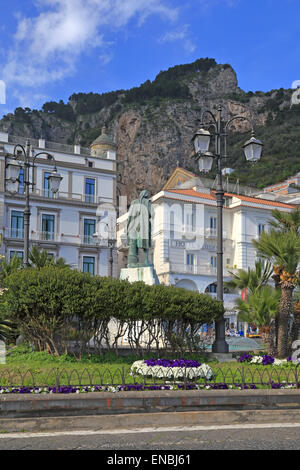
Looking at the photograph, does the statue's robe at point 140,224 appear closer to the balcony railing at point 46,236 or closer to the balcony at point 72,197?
the balcony railing at point 46,236

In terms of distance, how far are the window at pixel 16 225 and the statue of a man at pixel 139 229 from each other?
2364 centimetres

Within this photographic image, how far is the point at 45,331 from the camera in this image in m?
11.9

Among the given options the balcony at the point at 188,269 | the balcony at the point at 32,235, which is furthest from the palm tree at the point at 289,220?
the balcony at the point at 32,235

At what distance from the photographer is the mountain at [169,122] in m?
89.1

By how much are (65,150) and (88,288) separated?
3358 cm

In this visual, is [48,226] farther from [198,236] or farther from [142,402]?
[142,402]

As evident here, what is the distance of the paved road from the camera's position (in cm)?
636

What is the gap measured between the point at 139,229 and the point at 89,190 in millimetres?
26521

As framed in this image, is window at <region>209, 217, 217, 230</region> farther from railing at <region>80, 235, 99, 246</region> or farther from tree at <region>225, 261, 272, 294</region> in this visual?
tree at <region>225, 261, 272, 294</region>

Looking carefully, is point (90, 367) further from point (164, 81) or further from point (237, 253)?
point (164, 81)

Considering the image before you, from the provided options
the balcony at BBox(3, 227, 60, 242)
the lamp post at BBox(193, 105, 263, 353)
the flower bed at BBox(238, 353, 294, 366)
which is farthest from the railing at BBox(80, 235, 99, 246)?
the flower bed at BBox(238, 353, 294, 366)

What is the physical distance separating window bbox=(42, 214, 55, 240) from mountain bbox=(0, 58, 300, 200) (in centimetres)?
4414

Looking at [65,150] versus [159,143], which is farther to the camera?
[159,143]
